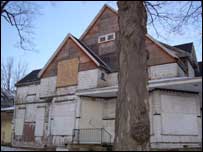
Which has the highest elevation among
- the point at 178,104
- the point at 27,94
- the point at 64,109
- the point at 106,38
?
the point at 106,38

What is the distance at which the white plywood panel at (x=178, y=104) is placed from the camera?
49.2 feet

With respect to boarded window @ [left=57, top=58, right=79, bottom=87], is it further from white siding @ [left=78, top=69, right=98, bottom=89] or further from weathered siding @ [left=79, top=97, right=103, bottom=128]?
weathered siding @ [left=79, top=97, right=103, bottom=128]

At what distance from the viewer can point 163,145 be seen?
562 inches

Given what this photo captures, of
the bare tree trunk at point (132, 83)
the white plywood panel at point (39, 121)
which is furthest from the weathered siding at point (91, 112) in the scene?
the bare tree trunk at point (132, 83)

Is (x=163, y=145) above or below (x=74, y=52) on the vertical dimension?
below

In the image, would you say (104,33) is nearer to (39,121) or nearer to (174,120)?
(39,121)

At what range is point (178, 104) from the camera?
15.2m

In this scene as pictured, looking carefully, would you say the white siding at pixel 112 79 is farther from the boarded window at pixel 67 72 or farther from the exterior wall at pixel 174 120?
the exterior wall at pixel 174 120

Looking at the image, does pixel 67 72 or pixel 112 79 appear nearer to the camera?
pixel 112 79

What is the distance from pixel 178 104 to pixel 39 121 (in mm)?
10894

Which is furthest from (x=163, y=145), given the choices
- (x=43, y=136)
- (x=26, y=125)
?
(x=26, y=125)

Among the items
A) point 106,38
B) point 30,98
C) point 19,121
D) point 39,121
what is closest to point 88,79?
point 106,38

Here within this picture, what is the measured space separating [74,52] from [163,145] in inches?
374

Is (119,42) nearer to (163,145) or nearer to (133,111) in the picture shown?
(133,111)
